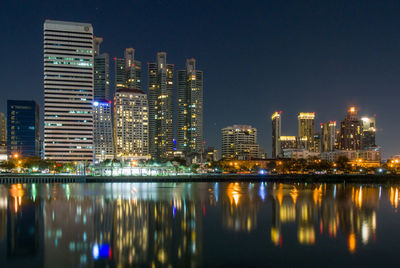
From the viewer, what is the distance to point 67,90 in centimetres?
16150

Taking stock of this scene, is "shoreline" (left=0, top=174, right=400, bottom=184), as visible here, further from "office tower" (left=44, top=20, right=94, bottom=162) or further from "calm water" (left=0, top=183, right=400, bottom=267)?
"calm water" (left=0, top=183, right=400, bottom=267)

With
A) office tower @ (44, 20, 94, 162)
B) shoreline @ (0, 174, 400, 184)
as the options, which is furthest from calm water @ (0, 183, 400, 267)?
office tower @ (44, 20, 94, 162)

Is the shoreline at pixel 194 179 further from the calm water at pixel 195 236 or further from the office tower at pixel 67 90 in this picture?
the calm water at pixel 195 236

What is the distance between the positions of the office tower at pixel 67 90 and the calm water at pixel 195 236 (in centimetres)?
11985

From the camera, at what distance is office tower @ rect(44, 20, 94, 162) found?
160m

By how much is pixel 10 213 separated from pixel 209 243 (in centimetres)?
2604

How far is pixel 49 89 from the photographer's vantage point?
16012 centimetres

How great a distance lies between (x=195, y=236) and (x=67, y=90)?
14454 centimetres

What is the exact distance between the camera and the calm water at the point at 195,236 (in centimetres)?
2505

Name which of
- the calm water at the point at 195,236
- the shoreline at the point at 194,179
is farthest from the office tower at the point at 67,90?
the calm water at the point at 195,236

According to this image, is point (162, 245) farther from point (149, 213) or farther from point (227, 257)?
point (149, 213)

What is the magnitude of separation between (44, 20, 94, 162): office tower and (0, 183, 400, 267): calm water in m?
120

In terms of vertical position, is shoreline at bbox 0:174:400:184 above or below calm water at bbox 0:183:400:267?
below

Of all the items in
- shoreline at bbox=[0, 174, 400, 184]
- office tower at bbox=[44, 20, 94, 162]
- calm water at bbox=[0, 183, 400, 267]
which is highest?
office tower at bbox=[44, 20, 94, 162]
